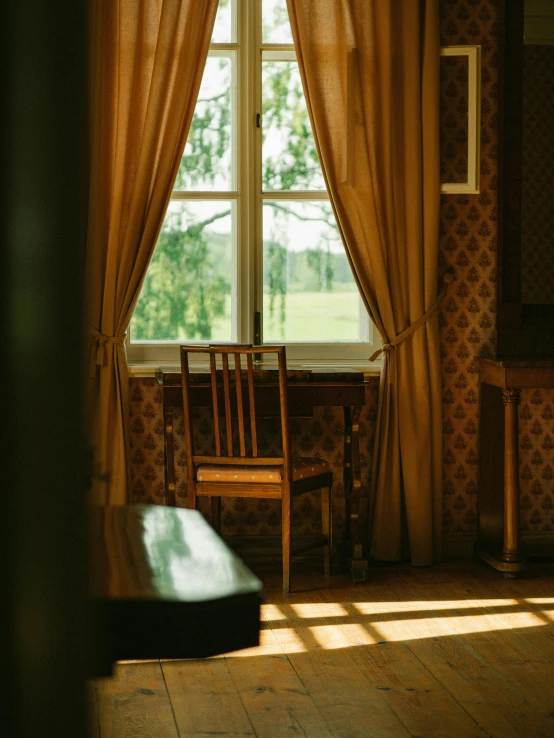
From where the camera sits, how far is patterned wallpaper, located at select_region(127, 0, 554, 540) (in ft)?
13.0

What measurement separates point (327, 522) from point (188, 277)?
129 cm

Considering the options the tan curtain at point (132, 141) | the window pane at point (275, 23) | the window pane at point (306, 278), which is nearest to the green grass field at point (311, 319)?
the window pane at point (306, 278)

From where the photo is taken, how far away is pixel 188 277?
13.4 ft

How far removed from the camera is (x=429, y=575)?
3779 mm

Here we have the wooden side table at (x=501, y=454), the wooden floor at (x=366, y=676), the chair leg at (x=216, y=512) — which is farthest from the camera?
the chair leg at (x=216, y=512)

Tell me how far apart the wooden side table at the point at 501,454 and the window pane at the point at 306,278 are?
2.27 ft

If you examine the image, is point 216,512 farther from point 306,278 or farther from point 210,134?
point 210,134

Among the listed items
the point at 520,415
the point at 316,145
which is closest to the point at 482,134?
the point at 316,145

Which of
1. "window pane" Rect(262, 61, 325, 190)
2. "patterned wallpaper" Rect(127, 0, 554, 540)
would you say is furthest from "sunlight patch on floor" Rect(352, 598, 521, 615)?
"window pane" Rect(262, 61, 325, 190)

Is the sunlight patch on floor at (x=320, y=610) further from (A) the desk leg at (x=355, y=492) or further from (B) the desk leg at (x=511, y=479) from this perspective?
(B) the desk leg at (x=511, y=479)

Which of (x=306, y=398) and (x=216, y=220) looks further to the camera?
(x=216, y=220)

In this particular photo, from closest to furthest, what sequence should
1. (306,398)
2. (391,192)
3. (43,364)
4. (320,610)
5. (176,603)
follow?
(43,364), (176,603), (320,610), (306,398), (391,192)

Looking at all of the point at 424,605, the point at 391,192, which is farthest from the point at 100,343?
the point at 424,605

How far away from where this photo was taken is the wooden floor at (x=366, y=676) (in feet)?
7.41
